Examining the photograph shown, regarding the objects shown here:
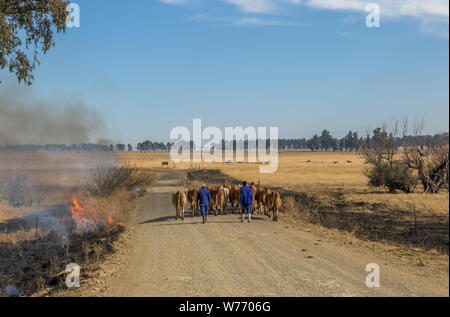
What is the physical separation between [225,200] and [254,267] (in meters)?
10.9

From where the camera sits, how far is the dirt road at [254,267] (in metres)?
8.80

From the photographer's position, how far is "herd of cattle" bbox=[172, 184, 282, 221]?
19234 millimetres

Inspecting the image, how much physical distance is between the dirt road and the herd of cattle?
2.55 meters

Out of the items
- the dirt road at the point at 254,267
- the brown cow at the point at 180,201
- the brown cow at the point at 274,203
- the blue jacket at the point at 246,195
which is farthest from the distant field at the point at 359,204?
the brown cow at the point at 180,201

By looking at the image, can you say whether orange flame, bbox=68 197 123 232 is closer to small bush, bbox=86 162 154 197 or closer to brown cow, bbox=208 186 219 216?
brown cow, bbox=208 186 219 216

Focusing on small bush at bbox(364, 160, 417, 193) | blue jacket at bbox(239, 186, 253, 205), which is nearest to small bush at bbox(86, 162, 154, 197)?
blue jacket at bbox(239, 186, 253, 205)

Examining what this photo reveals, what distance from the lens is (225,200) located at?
21609 mm

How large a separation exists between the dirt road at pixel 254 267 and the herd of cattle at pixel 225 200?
100 inches

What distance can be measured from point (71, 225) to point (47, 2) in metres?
10.4

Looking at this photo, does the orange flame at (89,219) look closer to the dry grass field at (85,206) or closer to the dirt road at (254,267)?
the dry grass field at (85,206)

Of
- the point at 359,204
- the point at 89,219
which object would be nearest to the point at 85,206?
the point at 89,219
